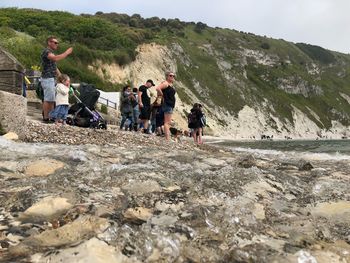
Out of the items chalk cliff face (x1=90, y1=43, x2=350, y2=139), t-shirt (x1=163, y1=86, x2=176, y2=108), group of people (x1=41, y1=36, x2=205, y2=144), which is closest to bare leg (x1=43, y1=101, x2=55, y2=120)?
group of people (x1=41, y1=36, x2=205, y2=144)

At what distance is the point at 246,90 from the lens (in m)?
95.2

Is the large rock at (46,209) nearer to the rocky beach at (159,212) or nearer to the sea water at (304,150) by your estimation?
the rocky beach at (159,212)

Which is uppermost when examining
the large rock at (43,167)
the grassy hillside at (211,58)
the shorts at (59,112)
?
the grassy hillside at (211,58)

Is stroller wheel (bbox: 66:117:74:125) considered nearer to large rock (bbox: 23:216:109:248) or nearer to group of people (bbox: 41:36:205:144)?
group of people (bbox: 41:36:205:144)

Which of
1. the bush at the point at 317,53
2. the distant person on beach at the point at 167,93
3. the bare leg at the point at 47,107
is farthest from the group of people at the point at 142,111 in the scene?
the bush at the point at 317,53

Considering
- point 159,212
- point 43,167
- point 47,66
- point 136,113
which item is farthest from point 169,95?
point 159,212

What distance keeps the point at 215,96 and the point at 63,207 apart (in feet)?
256

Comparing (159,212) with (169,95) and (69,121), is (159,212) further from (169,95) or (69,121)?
(69,121)

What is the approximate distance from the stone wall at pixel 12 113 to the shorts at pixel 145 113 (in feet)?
25.8

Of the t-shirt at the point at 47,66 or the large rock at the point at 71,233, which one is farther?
the t-shirt at the point at 47,66

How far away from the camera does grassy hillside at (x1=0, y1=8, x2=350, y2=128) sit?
51.4 metres

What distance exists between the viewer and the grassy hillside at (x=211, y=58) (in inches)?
2023

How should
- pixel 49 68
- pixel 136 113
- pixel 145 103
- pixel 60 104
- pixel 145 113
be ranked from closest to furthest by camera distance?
pixel 49 68 → pixel 60 104 → pixel 145 103 → pixel 145 113 → pixel 136 113

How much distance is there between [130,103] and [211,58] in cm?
8294
